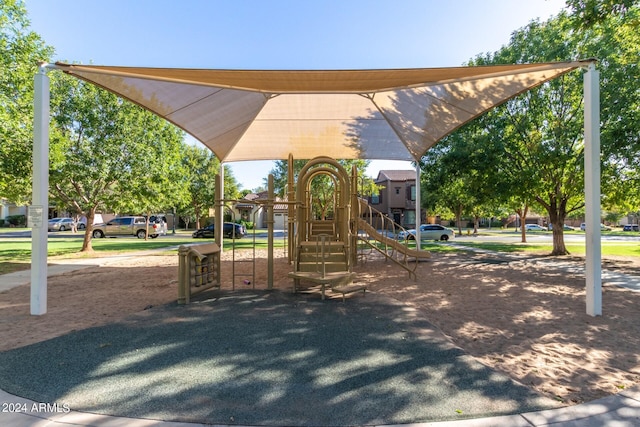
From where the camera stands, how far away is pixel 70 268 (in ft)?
37.1

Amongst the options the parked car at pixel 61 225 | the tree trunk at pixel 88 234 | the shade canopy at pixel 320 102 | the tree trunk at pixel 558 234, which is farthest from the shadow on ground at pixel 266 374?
the parked car at pixel 61 225

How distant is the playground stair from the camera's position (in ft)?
23.7

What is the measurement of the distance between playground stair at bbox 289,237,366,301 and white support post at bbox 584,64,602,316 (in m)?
A: 4.02

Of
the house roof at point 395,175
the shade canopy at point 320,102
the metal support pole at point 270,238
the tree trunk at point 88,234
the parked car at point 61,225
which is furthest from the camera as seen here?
the house roof at point 395,175

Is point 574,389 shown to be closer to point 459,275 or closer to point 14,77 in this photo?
point 459,275

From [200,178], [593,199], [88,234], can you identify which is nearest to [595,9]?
[593,199]

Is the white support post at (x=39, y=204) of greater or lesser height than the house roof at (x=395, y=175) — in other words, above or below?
below

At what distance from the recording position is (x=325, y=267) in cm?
823

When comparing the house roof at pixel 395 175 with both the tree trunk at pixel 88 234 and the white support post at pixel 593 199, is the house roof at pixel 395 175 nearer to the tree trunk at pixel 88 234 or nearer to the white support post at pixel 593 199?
the tree trunk at pixel 88 234

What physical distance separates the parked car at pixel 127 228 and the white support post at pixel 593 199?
3000 centimetres

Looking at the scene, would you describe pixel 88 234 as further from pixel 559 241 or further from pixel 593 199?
pixel 559 241

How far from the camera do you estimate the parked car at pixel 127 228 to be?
28891 millimetres

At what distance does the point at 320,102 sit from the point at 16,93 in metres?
10.0

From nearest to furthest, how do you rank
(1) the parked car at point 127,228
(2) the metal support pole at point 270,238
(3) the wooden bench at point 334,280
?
(3) the wooden bench at point 334,280
(2) the metal support pole at point 270,238
(1) the parked car at point 127,228
